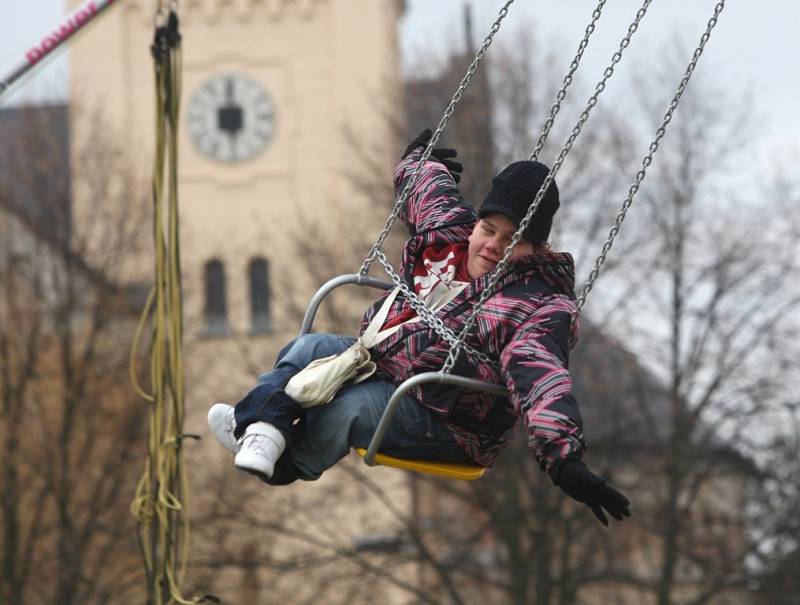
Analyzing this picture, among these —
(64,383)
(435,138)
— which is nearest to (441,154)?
(435,138)

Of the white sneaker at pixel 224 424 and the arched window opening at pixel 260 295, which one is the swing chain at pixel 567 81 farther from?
the arched window opening at pixel 260 295

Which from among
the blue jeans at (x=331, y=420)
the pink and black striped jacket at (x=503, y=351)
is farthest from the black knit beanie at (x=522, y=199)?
the blue jeans at (x=331, y=420)

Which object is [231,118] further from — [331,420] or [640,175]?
[640,175]

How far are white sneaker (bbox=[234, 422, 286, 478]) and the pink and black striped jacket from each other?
1.59 ft

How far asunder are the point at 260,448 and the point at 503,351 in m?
0.90

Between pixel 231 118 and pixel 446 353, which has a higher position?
pixel 446 353

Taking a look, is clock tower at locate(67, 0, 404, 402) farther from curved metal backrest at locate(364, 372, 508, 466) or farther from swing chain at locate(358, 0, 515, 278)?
curved metal backrest at locate(364, 372, 508, 466)

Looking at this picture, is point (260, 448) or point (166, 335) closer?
point (260, 448)

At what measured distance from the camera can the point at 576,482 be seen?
601 cm

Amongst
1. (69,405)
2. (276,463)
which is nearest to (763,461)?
(69,405)

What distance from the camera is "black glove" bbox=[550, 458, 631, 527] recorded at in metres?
5.99

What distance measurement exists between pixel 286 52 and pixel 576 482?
36470 mm

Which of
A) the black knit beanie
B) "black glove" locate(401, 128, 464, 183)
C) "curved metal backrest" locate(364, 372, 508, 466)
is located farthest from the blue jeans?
"black glove" locate(401, 128, 464, 183)

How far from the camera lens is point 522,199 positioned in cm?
684
